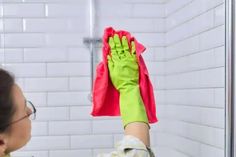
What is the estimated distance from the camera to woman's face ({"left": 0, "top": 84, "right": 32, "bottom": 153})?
87 centimetres

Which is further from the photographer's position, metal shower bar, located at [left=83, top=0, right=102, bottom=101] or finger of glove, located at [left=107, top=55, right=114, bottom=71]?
metal shower bar, located at [left=83, top=0, right=102, bottom=101]

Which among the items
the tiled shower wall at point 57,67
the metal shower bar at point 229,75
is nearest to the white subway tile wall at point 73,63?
the tiled shower wall at point 57,67

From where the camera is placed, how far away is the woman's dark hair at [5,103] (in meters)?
0.84

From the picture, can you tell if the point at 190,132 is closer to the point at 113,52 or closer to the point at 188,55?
the point at 188,55

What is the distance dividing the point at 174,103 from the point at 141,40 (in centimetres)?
32

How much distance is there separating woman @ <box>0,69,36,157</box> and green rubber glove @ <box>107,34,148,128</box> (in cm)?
29

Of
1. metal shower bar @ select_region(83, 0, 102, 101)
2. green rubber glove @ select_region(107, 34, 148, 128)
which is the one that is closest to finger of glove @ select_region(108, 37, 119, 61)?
green rubber glove @ select_region(107, 34, 148, 128)

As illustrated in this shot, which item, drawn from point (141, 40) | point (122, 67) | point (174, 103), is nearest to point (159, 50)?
point (141, 40)

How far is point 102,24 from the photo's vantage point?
164 cm

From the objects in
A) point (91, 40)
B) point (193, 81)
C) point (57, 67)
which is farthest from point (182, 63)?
point (57, 67)

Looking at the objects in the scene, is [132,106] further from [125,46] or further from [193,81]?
[193,81]

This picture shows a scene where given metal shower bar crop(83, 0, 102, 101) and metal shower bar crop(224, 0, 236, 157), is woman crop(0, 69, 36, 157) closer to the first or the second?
metal shower bar crop(224, 0, 236, 157)

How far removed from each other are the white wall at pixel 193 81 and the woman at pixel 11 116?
57cm

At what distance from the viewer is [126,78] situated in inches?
42.6
